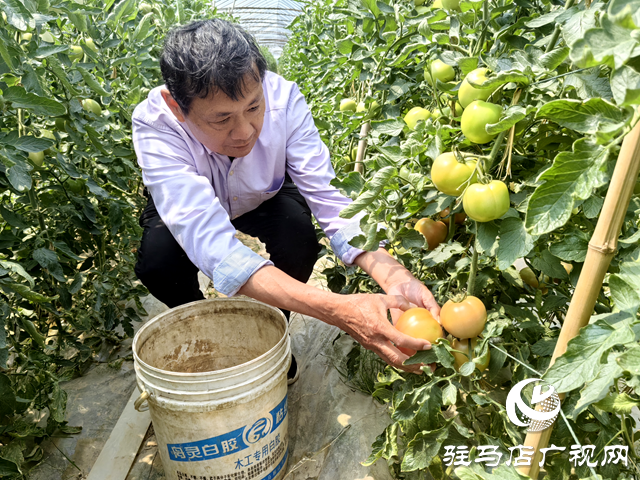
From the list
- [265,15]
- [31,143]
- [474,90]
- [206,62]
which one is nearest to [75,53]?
[31,143]

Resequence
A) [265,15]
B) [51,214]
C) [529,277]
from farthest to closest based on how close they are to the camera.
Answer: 1. [265,15]
2. [51,214]
3. [529,277]

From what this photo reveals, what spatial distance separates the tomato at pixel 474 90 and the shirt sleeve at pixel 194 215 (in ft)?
2.18

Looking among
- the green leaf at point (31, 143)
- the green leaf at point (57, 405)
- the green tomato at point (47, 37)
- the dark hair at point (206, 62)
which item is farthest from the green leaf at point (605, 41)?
the green tomato at point (47, 37)

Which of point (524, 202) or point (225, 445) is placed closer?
point (524, 202)

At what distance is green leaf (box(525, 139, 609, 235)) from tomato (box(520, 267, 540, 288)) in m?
0.60

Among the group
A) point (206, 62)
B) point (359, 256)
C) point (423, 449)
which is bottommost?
point (423, 449)

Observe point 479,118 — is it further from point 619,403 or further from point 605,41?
point 619,403

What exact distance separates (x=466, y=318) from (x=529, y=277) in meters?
0.38

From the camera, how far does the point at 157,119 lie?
1.47 m

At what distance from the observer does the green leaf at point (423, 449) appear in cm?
96

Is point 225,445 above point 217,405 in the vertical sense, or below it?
below

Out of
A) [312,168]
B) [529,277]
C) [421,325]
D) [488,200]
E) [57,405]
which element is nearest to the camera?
[488,200]

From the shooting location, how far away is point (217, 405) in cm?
118

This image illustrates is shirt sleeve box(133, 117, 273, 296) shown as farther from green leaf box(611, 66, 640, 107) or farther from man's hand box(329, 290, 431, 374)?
green leaf box(611, 66, 640, 107)
